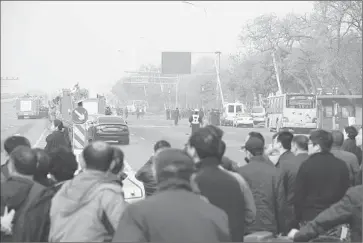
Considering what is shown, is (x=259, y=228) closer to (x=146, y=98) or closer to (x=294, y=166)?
(x=294, y=166)

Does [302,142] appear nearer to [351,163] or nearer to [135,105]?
[351,163]

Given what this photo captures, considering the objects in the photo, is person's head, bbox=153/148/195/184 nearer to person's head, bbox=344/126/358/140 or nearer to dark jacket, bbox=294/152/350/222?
dark jacket, bbox=294/152/350/222

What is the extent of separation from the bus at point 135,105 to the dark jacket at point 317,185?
13427 mm

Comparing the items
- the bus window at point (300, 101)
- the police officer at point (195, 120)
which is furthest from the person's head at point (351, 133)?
the bus window at point (300, 101)

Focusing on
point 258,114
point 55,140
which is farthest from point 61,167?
point 258,114

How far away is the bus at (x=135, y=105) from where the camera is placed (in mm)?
20234

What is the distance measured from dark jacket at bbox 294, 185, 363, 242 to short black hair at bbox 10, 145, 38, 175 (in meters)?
1.86

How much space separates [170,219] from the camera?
3.35 meters

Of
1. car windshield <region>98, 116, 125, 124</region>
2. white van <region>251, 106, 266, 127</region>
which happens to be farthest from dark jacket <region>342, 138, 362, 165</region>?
white van <region>251, 106, 266, 127</region>

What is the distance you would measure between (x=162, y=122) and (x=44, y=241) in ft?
59.4

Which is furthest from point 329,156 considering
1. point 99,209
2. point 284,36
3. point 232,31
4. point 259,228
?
point 284,36

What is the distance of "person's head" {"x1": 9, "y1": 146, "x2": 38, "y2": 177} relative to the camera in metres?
5.18

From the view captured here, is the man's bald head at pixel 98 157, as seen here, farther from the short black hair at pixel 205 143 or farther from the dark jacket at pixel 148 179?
the dark jacket at pixel 148 179

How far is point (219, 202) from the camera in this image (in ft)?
16.2
